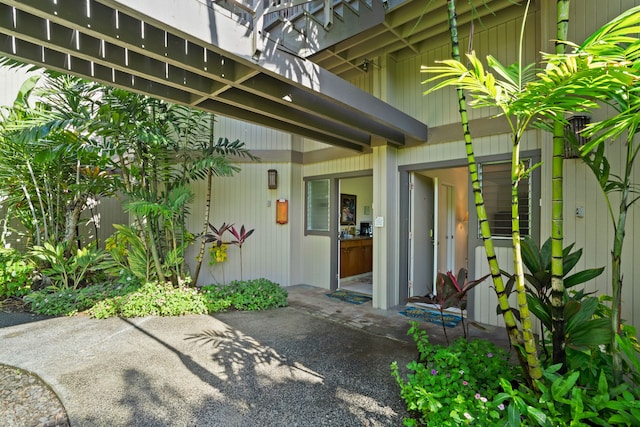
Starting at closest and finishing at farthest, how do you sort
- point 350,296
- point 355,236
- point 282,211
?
point 350,296 < point 282,211 < point 355,236

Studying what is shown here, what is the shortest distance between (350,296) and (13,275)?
18.3 feet

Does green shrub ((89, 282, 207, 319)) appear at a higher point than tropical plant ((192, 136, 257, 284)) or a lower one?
lower

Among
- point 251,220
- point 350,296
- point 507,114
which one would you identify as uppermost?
point 507,114

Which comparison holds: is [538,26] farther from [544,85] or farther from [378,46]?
[544,85]

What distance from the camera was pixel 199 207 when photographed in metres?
6.31

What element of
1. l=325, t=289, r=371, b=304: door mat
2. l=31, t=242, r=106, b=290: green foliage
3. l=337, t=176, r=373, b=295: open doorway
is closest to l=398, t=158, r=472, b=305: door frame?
l=325, t=289, r=371, b=304: door mat

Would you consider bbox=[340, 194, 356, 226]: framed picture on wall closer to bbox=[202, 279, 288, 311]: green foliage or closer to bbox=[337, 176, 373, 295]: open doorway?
bbox=[337, 176, 373, 295]: open doorway

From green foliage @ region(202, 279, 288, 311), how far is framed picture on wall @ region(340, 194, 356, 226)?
3.08 meters

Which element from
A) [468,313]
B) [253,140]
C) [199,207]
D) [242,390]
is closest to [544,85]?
[242,390]

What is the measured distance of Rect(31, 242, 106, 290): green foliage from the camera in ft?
16.3

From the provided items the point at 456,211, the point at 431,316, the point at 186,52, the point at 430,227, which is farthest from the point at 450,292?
the point at 456,211

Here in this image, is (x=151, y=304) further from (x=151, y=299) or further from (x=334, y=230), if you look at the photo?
(x=334, y=230)

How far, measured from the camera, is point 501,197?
3.99 m

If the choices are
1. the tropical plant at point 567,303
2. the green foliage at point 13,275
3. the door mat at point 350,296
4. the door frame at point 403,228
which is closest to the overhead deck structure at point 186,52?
the door frame at point 403,228
